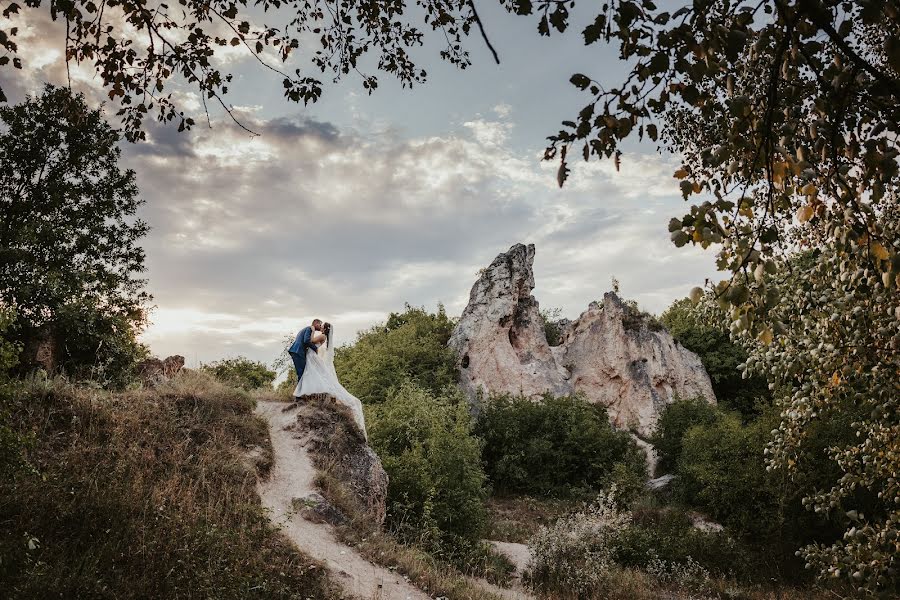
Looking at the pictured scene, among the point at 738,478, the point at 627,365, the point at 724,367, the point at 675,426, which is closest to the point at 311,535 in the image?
the point at 738,478

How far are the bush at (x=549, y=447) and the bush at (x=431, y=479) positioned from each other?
27.3 feet

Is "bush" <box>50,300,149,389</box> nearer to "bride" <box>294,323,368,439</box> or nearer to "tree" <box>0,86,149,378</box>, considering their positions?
"tree" <box>0,86,149,378</box>

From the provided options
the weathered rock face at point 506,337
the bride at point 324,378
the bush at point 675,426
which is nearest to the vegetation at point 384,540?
the bride at point 324,378

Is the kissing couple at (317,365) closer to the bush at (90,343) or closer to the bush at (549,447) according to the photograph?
the bush at (90,343)

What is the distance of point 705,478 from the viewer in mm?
15125

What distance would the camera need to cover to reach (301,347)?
43.0 feet

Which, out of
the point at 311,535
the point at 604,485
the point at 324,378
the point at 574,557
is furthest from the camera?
the point at 604,485

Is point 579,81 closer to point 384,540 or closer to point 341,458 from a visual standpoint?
point 384,540

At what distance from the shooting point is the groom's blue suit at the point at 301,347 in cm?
1304

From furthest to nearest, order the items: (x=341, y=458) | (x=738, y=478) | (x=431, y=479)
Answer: (x=738, y=478)
(x=431, y=479)
(x=341, y=458)

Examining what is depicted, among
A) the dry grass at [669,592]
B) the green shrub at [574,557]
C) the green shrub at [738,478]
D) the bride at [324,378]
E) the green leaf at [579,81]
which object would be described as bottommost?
the dry grass at [669,592]

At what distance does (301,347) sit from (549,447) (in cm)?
1261

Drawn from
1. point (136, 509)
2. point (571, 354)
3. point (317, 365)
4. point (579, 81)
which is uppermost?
point (571, 354)

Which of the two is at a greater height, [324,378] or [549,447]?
[324,378]
